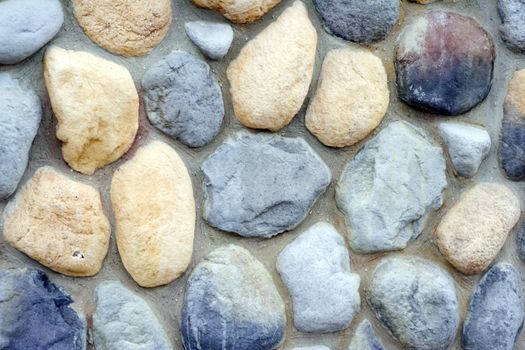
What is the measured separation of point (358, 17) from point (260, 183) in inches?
10.9

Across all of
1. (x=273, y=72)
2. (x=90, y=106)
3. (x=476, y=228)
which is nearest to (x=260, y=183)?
(x=273, y=72)

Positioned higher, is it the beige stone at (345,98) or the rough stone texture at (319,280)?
the beige stone at (345,98)

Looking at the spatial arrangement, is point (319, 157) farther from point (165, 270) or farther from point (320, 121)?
point (165, 270)

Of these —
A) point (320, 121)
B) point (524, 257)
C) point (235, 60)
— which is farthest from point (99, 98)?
point (524, 257)

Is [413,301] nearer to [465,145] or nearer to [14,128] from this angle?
[465,145]

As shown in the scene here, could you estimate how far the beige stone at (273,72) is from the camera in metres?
0.94

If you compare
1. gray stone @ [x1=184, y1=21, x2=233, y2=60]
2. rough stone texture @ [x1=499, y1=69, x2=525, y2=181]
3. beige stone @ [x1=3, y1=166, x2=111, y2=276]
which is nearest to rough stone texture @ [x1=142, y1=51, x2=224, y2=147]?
gray stone @ [x1=184, y1=21, x2=233, y2=60]

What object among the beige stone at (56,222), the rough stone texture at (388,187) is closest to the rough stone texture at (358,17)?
the rough stone texture at (388,187)

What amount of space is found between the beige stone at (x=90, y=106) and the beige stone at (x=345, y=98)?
264 millimetres

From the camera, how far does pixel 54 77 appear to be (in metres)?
0.84

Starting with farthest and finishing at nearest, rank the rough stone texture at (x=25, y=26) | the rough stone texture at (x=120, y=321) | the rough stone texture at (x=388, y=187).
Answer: the rough stone texture at (x=388, y=187)
the rough stone texture at (x=120, y=321)
the rough stone texture at (x=25, y=26)

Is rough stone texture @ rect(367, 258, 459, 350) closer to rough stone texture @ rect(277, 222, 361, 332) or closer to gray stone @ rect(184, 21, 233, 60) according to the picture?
rough stone texture @ rect(277, 222, 361, 332)

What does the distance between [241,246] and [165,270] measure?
12cm

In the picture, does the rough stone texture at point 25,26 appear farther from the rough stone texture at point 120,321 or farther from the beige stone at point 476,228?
the beige stone at point 476,228
